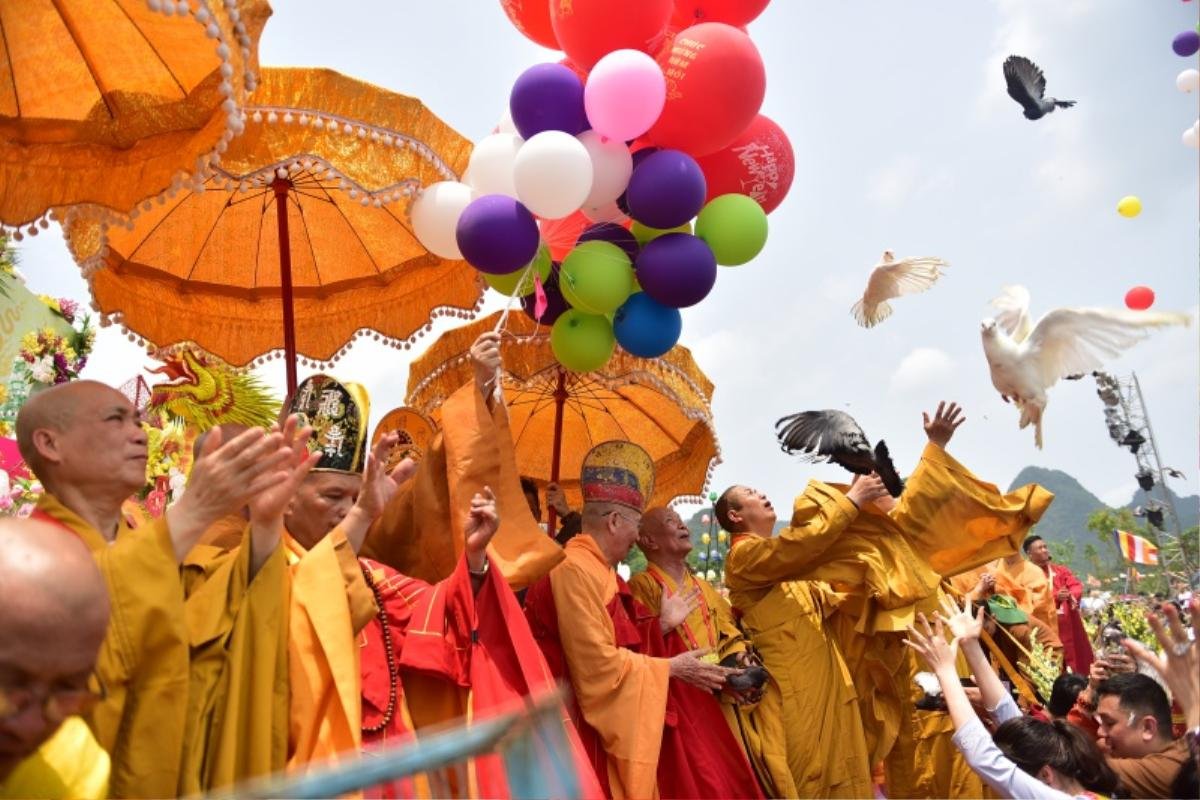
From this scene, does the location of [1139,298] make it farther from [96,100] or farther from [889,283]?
[96,100]

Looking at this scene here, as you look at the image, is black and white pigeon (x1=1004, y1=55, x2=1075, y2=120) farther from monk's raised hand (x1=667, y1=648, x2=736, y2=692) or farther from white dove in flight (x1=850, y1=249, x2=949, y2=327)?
monk's raised hand (x1=667, y1=648, x2=736, y2=692)

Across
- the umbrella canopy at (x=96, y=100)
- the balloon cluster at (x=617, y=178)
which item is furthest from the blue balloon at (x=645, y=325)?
the umbrella canopy at (x=96, y=100)

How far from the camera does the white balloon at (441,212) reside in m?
4.29

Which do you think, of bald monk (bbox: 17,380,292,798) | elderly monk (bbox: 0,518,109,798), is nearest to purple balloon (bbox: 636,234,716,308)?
bald monk (bbox: 17,380,292,798)

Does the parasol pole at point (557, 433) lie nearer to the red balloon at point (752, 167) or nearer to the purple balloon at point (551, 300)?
the purple balloon at point (551, 300)

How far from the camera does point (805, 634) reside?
5082 mm

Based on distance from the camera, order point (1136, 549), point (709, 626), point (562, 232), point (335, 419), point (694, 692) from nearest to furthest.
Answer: point (335, 419) < point (562, 232) < point (694, 692) < point (709, 626) < point (1136, 549)

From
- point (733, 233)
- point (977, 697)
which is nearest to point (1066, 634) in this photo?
point (977, 697)

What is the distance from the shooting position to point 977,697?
424 centimetres

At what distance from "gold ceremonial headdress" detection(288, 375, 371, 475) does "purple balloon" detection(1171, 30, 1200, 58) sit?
5565mm

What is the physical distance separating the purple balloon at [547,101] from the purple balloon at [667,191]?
0.38m

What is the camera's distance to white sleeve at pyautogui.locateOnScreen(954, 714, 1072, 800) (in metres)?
2.98

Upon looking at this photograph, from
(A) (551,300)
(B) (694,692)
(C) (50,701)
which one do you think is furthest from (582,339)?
(C) (50,701)

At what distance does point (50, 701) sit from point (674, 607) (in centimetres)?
361
